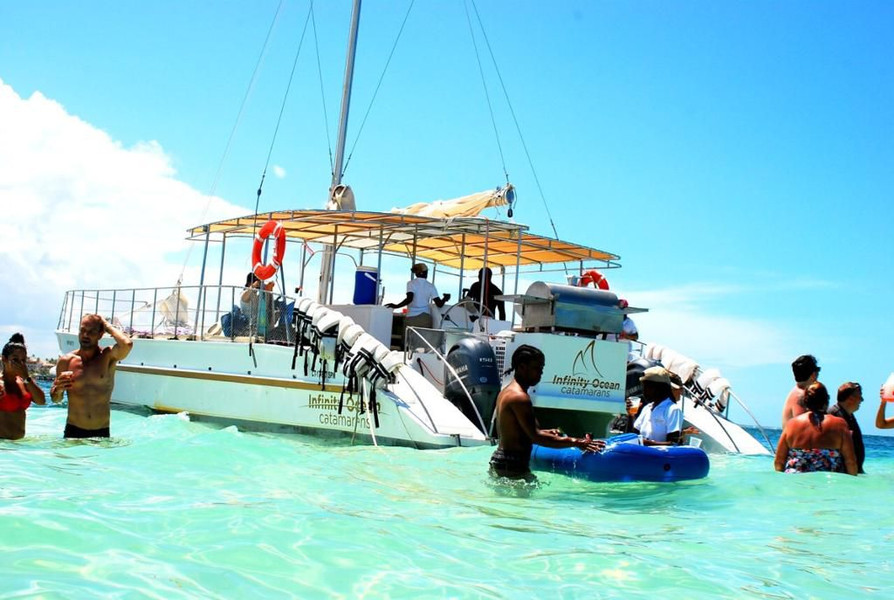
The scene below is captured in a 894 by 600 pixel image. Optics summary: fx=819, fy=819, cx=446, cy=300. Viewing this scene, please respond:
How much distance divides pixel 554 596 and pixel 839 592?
5.18ft

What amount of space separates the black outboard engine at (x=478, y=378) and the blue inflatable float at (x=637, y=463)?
2.74 m

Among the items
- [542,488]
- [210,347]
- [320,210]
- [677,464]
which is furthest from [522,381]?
[210,347]

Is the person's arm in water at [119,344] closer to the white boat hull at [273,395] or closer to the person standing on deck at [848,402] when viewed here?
the white boat hull at [273,395]

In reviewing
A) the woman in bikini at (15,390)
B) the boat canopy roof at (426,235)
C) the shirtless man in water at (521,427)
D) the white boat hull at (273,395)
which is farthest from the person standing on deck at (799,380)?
A: the woman in bikini at (15,390)

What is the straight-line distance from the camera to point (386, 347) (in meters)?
11.3

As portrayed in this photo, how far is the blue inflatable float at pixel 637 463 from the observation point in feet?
24.8

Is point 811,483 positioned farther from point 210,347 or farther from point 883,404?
point 210,347

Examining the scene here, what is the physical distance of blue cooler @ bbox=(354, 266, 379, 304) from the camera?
13.4 m

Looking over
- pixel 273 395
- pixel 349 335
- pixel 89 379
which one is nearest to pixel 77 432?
pixel 89 379

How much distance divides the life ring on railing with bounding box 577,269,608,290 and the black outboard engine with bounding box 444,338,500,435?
4183 millimetres

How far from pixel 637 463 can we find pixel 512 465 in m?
1.45

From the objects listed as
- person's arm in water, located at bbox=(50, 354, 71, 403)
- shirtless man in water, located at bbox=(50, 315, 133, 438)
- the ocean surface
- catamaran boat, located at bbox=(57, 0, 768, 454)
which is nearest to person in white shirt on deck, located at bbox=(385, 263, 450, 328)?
catamaran boat, located at bbox=(57, 0, 768, 454)

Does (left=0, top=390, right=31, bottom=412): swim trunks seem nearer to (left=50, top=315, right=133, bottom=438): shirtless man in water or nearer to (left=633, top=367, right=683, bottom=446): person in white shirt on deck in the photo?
(left=50, top=315, right=133, bottom=438): shirtless man in water

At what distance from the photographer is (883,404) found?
832cm
